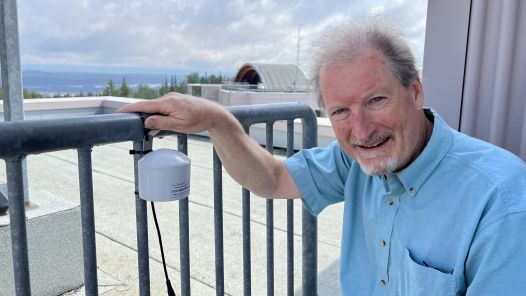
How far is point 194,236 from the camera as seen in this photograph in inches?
156

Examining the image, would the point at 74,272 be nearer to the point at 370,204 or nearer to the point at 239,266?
the point at 239,266

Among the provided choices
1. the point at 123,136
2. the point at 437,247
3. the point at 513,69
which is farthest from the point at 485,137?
the point at 123,136

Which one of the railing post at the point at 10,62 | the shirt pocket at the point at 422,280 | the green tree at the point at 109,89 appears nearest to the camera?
the shirt pocket at the point at 422,280

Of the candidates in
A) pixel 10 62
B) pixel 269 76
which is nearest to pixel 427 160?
pixel 10 62

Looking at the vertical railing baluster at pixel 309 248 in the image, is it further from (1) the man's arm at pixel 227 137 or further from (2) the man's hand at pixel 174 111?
(2) the man's hand at pixel 174 111

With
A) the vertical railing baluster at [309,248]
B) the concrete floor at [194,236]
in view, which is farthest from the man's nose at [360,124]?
the concrete floor at [194,236]

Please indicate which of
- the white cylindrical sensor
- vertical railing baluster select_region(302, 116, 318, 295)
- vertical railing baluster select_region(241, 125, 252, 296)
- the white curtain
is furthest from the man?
the white curtain

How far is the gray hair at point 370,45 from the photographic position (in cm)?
135

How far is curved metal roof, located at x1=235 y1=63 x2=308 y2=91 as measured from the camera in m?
34.6

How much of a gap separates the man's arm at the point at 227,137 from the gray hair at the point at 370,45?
0.36 m

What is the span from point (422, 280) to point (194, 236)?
2882 millimetres

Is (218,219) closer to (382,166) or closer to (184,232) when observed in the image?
(184,232)

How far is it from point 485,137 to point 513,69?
1.13 feet

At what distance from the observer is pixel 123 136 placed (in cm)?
126
